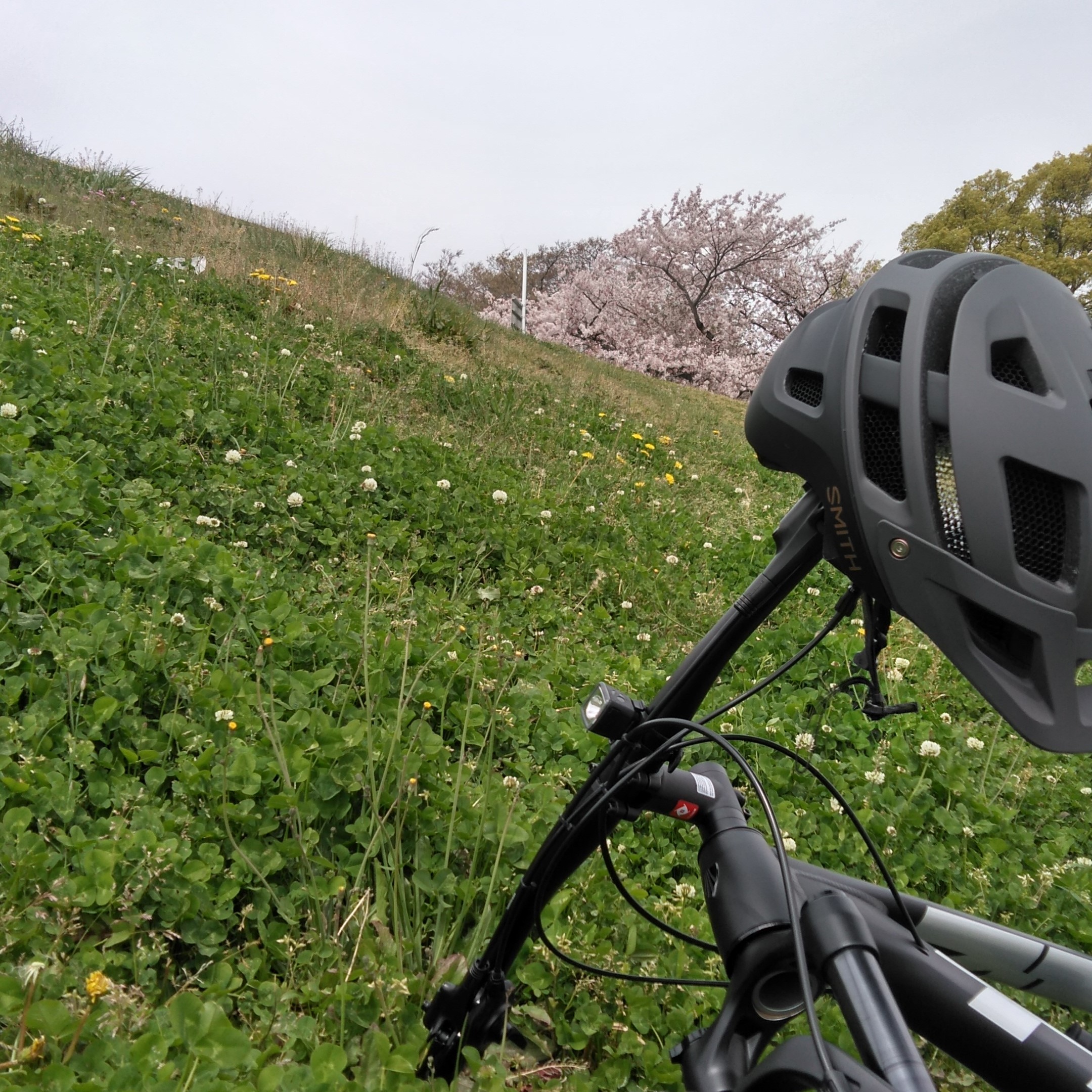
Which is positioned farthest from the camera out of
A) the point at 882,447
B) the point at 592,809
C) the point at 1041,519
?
the point at 592,809

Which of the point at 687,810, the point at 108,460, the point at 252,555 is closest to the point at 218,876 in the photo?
the point at 687,810

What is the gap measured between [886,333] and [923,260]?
159 mm

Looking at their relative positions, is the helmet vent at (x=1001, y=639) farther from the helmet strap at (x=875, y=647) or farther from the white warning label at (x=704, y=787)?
the white warning label at (x=704, y=787)

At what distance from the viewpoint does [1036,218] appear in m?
31.9

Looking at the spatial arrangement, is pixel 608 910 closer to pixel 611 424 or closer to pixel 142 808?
pixel 142 808

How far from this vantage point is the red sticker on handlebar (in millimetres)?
1248

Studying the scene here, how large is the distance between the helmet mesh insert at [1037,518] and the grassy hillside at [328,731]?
148 cm

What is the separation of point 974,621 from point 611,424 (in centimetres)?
791

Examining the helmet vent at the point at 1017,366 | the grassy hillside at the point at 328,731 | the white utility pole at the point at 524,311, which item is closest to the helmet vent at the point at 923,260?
the helmet vent at the point at 1017,366

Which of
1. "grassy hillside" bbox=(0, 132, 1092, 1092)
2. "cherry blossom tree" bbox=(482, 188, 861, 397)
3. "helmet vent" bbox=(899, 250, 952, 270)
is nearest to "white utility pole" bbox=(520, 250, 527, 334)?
"cherry blossom tree" bbox=(482, 188, 861, 397)

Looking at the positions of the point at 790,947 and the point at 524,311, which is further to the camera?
the point at 524,311

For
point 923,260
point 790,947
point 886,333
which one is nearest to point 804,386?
point 886,333

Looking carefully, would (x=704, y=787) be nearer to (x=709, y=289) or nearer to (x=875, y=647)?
(x=875, y=647)

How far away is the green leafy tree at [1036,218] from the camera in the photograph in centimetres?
3111
